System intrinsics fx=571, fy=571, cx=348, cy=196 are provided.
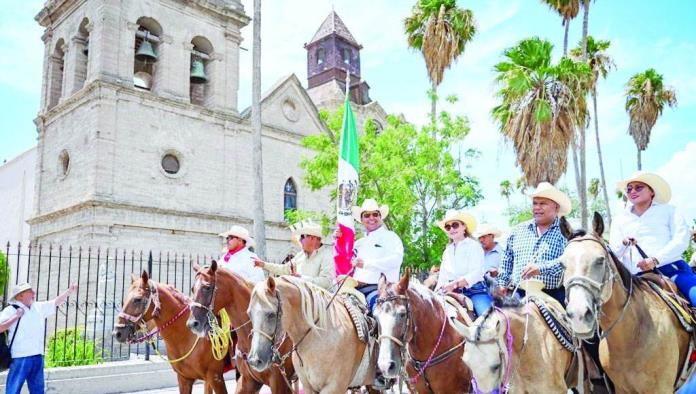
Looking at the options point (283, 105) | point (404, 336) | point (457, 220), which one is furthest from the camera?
point (283, 105)

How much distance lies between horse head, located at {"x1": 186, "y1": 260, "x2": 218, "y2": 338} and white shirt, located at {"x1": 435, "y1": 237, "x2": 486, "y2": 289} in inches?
109

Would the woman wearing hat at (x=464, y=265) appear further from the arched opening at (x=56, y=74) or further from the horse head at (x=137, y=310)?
the arched opening at (x=56, y=74)

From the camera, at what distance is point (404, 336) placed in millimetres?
5285

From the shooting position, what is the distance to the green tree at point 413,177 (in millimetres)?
18328

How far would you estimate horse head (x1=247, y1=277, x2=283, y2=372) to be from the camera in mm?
5273

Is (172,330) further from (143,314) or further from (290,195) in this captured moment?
(290,195)

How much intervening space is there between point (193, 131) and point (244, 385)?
19373 millimetres

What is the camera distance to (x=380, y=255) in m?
6.90

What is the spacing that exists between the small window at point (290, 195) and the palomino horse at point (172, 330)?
67.5ft

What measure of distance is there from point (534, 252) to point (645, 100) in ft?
81.8

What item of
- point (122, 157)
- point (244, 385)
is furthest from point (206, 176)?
point (244, 385)

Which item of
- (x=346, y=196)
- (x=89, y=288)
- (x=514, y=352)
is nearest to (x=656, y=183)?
(x=514, y=352)

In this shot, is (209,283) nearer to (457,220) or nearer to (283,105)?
(457,220)

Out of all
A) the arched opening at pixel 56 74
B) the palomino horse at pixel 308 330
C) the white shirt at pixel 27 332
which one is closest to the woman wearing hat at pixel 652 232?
the palomino horse at pixel 308 330
